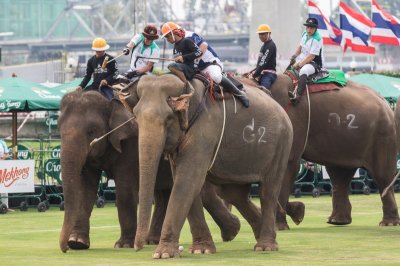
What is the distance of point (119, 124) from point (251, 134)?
6.53ft

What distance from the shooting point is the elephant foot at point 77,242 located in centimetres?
2206

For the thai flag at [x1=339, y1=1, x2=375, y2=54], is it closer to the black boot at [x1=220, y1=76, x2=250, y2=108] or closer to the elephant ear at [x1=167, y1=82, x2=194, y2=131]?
the black boot at [x1=220, y1=76, x2=250, y2=108]

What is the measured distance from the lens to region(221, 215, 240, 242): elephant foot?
899 inches

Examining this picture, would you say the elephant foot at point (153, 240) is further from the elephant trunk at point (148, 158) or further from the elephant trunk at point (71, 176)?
the elephant trunk at point (148, 158)

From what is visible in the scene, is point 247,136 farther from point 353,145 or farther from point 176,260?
point 353,145

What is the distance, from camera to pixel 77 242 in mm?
22078

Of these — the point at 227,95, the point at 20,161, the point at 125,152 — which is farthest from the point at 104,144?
the point at 20,161

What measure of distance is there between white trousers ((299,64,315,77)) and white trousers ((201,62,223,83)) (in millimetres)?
4721

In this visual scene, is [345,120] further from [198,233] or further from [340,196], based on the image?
[198,233]

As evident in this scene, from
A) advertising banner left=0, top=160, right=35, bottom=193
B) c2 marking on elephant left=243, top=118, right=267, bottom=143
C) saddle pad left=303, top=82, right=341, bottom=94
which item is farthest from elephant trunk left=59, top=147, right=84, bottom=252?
advertising banner left=0, top=160, right=35, bottom=193

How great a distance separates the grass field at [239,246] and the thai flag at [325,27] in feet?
46.1

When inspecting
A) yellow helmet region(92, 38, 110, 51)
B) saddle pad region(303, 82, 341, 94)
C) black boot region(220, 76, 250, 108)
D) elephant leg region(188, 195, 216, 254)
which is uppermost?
yellow helmet region(92, 38, 110, 51)

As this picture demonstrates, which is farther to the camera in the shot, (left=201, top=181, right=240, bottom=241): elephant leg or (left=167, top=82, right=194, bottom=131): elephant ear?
(left=201, top=181, right=240, bottom=241): elephant leg

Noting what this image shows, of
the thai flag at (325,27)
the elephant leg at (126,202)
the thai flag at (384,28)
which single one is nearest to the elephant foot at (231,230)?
the elephant leg at (126,202)
